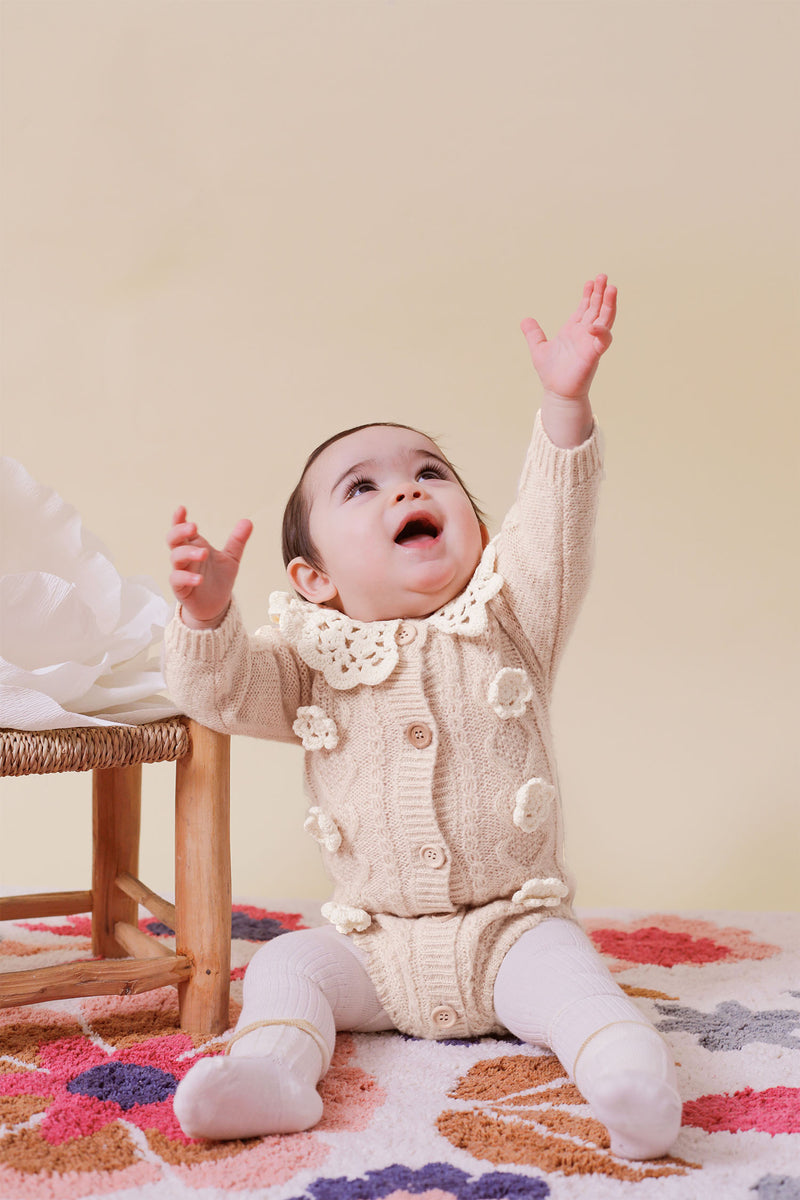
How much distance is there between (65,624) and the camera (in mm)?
954

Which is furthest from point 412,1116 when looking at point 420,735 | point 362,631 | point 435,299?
point 435,299

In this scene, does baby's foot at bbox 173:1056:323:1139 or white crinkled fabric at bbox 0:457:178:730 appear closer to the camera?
baby's foot at bbox 173:1056:323:1139

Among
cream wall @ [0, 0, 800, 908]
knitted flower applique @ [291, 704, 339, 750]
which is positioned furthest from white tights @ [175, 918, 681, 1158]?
cream wall @ [0, 0, 800, 908]

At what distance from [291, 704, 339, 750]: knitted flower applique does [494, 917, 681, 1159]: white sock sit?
0.81ft

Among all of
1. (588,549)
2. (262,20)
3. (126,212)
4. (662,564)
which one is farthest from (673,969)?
(262,20)

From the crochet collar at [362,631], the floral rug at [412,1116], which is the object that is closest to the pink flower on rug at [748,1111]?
the floral rug at [412,1116]

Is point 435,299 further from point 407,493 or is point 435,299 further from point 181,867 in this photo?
point 181,867

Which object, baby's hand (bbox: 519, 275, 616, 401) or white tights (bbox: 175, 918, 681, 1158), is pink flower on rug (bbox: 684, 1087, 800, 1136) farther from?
baby's hand (bbox: 519, 275, 616, 401)

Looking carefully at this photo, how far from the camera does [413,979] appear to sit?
95 cm

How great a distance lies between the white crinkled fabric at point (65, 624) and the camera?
0.92 metres

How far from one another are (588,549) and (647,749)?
842 mm

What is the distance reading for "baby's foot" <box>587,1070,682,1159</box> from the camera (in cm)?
69

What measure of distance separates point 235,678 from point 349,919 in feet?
0.80

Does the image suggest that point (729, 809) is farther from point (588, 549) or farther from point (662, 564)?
point (588, 549)
